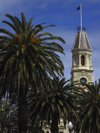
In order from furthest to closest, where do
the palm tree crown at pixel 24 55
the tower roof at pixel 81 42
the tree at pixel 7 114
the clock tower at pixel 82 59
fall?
the tower roof at pixel 81 42
the clock tower at pixel 82 59
the tree at pixel 7 114
the palm tree crown at pixel 24 55

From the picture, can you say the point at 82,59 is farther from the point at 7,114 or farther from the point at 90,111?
the point at 90,111

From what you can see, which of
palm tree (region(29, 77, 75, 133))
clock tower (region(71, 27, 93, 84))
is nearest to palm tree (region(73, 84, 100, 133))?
palm tree (region(29, 77, 75, 133))

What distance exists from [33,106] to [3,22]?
1709cm

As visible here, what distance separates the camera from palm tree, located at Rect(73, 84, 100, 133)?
5376cm

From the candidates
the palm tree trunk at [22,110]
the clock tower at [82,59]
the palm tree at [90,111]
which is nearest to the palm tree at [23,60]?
the palm tree trunk at [22,110]

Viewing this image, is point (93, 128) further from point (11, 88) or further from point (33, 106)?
point (11, 88)

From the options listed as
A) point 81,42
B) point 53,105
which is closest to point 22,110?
point 53,105

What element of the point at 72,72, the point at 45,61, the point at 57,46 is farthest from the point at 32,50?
the point at 72,72

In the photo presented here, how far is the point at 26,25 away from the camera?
3719cm

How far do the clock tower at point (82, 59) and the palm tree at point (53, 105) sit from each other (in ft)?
206

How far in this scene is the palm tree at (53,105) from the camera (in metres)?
48.2

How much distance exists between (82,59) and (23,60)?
80243 mm

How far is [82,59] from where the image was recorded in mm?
113812

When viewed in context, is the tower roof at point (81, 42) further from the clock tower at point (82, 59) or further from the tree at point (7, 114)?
the tree at point (7, 114)
